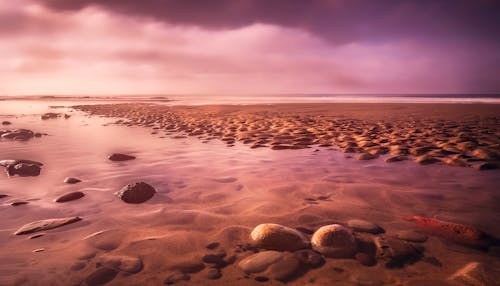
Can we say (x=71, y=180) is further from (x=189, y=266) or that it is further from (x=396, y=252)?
→ (x=396, y=252)

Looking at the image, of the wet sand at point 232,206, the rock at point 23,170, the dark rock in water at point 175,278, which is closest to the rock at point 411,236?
the wet sand at point 232,206

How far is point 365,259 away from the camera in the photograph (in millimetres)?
2061

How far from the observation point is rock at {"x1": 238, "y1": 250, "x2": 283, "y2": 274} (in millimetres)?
1978

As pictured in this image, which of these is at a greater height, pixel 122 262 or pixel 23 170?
pixel 23 170

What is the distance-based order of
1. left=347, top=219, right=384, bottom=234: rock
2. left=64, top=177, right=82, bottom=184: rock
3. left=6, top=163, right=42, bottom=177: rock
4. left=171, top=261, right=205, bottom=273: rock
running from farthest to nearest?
left=6, top=163, right=42, bottom=177: rock < left=64, top=177, right=82, bottom=184: rock < left=347, top=219, right=384, bottom=234: rock < left=171, top=261, right=205, bottom=273: rock

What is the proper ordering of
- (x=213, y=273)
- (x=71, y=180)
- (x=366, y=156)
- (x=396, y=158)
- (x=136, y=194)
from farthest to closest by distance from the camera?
(x=366, y=156) → (x=396, y=158) → (x=71, y=180) → (x=136, y=194) → (x=213, y=273)

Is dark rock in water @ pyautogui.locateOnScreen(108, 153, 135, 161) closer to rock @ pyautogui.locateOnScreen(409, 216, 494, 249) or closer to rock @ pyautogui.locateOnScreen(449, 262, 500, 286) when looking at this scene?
rock @ pyautogui.locateOnScreen(409, 216, 494, 249)

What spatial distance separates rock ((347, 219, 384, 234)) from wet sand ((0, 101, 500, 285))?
0.07 meters

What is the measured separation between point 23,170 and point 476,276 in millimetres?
5790

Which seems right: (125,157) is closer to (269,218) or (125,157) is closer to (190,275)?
(269,218)

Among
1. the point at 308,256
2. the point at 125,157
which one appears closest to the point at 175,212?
the point at 308,256

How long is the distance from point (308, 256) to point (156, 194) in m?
2.22

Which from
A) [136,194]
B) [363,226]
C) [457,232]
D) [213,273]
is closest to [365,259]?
[363,226]

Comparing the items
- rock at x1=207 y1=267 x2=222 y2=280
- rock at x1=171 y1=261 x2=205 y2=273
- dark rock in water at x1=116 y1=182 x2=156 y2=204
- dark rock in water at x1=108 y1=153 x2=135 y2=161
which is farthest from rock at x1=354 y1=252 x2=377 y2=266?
dark rock in water at x1=108 y1=153 x2=135 y2=161
